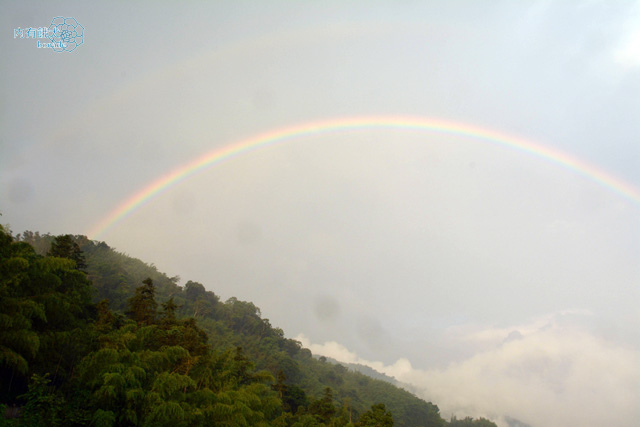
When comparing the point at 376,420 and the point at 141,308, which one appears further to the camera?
the point at 376,420

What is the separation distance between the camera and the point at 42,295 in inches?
698

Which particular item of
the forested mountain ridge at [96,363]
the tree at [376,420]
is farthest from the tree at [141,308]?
the tree at [376,420]

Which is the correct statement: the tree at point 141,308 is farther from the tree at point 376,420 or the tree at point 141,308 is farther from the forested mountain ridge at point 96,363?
the tree at point 376,420

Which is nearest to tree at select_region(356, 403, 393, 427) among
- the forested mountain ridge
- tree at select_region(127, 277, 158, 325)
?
the forested mountain ridge

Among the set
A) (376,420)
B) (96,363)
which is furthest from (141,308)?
(376,420)

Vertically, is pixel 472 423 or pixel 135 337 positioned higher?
pixel 135 337

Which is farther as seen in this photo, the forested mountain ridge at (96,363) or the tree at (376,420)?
the tree at (376,420)

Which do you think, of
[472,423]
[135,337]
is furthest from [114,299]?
[472,423]

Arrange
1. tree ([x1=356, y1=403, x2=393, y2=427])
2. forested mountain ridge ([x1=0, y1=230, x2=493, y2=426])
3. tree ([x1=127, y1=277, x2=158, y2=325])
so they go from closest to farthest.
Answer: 1. forested mountain ridge ([x1=0, y1=230, x2=493, y2=426])
2. tree ([x1=127, y1=277, x2=158, y2=325])
3. tree ([x1=356, y1=403, x2=393, y2=427])

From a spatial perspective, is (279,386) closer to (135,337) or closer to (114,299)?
(135,337)

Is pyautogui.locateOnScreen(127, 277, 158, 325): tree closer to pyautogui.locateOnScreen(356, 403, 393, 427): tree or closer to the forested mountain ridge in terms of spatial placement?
the forested mountain ridge

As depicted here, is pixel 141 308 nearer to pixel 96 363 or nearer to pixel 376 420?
pixel 96 363

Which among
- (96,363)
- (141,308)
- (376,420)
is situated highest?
(141,308)

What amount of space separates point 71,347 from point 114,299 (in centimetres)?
4465
